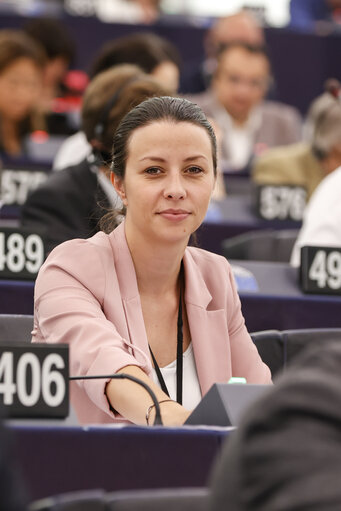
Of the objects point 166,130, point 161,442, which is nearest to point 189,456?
point 161,442

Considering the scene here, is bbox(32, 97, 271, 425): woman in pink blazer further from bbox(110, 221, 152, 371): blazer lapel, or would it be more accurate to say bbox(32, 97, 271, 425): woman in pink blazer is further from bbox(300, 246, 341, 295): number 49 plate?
bbox(300, 246, 341, 295): number 49 plate

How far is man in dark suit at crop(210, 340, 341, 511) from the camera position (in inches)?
32.6

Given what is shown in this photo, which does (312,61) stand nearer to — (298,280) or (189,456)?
(298,280)

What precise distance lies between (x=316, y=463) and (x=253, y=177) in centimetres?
393

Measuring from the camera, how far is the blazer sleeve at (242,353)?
219 centimetres

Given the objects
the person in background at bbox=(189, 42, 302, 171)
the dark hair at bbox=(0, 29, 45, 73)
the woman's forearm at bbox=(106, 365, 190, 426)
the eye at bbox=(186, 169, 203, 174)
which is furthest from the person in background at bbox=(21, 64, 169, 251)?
the person in background at bbox=(189, 42, 302, 171)

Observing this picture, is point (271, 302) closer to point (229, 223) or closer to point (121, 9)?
point (229, 223)

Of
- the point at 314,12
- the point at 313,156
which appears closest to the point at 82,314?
the point at 313,156

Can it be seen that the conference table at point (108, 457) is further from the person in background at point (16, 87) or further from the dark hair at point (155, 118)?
the person in background at point (16, 87)

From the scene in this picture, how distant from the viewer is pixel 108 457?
1375 millimetres

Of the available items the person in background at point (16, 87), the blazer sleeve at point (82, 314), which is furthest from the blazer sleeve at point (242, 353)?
the person in background at point (16, 87)

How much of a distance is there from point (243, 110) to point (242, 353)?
364 centimetres

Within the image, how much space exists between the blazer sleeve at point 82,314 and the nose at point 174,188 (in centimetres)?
19

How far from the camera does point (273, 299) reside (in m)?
2.77
